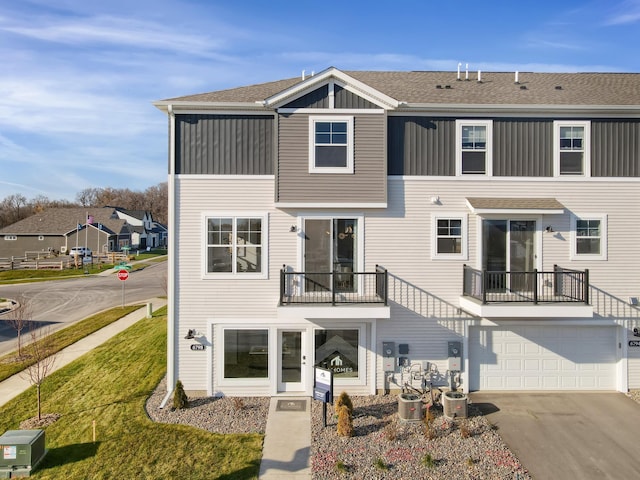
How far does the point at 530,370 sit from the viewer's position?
1178 centimetres

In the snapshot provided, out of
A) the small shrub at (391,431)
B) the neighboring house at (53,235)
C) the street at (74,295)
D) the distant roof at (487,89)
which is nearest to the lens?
the small shrub at (391,431)

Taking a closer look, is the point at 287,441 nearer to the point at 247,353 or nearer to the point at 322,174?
the point at 247,353

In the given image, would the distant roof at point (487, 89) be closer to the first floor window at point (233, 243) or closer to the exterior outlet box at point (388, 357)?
the first floor window at point (233, 243)

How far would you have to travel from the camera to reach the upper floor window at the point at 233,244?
37.8ft

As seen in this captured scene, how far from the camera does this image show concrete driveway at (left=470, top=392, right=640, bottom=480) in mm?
8125

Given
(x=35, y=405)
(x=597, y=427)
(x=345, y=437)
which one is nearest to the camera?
(x=345, y=437)

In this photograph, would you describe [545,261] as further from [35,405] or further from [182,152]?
[35,405]

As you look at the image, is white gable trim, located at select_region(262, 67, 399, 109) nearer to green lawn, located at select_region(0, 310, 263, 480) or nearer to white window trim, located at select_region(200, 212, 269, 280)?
white window trim, located at select_region(200, 212, 269, 280)

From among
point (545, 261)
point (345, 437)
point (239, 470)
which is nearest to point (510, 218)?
point (545, 261)

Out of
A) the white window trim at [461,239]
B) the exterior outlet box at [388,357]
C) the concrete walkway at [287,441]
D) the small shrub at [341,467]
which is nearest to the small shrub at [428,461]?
the small shrub at [341,467]

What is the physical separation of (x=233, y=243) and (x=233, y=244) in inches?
1.1

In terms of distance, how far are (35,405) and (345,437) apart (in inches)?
347

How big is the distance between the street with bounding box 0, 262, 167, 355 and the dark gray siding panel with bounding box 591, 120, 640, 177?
2235cm

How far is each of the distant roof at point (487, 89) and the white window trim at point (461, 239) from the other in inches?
126
